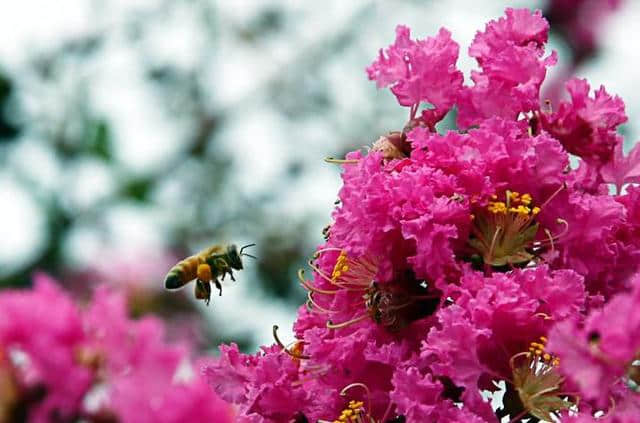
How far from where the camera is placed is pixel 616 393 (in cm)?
136

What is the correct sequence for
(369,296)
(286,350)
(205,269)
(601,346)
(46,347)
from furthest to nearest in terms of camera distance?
1. (46,347)
2. (205,269)
3. (286,350)
4. (369,296)
5. (601,346)

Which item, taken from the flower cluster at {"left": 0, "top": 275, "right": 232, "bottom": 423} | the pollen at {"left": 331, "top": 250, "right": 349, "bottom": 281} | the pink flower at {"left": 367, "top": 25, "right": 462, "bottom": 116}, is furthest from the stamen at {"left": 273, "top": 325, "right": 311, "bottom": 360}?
the flower cluster at {"left": 0, "top": 275, "right": 232, "bottom": 423}

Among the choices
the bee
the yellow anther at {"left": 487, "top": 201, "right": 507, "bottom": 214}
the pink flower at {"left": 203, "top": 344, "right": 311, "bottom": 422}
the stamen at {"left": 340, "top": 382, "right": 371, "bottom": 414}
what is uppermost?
the bee

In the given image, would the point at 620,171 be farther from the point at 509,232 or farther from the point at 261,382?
the point at 261,382

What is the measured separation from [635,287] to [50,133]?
13.4ft

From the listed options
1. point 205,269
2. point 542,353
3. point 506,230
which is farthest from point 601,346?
point 205,269

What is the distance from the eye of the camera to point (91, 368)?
2.64m

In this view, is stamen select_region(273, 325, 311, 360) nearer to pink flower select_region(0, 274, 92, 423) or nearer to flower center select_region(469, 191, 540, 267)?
flower center select_region(469, 191, 540, 267)


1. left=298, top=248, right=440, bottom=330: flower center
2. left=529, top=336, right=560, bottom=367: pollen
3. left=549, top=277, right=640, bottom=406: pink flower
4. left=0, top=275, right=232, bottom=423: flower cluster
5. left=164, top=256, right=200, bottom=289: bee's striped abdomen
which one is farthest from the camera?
left=0, top=275, right=232, bottom=423: flower cluster

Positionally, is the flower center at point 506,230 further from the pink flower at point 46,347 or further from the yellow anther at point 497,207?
the pink flower at point 46,347

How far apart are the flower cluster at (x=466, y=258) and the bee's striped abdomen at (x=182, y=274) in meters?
0.24

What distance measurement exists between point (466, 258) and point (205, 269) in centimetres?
49

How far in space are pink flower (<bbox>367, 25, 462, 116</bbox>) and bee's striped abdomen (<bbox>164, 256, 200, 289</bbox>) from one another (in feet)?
1.39

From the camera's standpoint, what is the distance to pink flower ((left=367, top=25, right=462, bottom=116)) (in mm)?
1768
